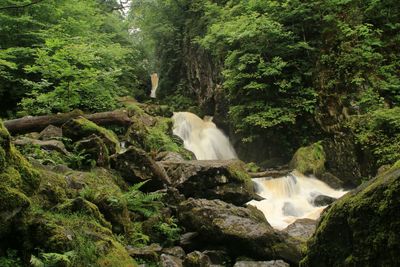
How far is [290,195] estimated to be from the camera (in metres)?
13.1

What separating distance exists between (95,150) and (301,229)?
5.22 m

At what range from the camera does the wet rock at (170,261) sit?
19.4ft

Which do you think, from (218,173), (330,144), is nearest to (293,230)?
(218,173)

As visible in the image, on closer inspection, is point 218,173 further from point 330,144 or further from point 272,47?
point 272,47

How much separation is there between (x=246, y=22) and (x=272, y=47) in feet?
5.62

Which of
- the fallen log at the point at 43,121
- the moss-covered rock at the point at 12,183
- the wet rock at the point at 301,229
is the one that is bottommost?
the wet rock at the point at 301,229

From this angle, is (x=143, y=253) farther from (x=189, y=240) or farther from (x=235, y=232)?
(x=235, y=232)

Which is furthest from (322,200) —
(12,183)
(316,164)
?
(12,183)

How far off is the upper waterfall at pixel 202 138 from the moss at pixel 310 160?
446 centimetres

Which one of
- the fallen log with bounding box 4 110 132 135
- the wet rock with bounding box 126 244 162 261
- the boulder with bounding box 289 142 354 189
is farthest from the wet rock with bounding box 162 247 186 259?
the boulder with bounding box 289 142 354 189

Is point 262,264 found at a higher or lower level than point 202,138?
lower

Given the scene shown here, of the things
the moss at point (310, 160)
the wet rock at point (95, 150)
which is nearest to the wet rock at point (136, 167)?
the wet rock at point (95, 150)

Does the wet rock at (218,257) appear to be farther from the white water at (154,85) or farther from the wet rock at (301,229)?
the white water at (154,85)

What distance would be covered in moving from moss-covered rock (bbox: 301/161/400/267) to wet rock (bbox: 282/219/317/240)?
14.9ft
